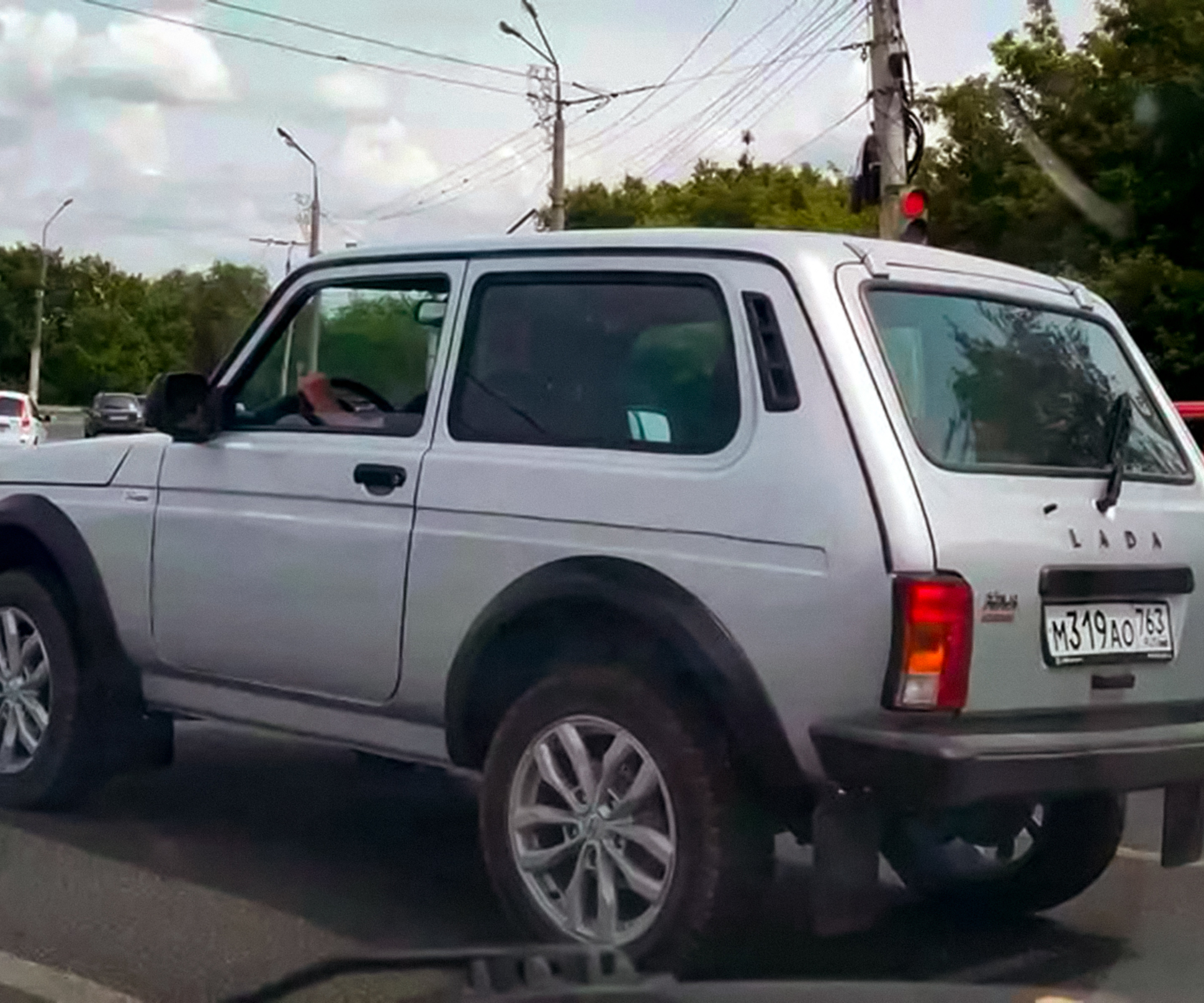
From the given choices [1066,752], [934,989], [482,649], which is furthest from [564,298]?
[934,989]

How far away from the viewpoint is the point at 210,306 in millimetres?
24656

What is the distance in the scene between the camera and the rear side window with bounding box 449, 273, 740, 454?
4.95m

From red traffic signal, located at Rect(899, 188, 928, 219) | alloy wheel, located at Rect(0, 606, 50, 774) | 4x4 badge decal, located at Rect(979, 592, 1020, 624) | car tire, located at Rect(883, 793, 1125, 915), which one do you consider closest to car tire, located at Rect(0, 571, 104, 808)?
alloy wheel, located at Rect(0, 606, 50, 774)

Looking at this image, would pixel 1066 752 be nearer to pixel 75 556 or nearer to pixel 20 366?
pixel 75 556

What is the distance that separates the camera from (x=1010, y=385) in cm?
508

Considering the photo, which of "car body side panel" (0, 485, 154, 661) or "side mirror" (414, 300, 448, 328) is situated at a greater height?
"side mirror" (414, 300, 448, 328)

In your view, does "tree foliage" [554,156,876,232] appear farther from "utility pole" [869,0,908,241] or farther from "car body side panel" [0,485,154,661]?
"car body side panel" [0,485,154,661]

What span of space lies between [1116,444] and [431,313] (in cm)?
192

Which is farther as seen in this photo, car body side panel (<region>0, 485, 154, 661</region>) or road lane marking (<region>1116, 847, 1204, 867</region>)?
road lane marking (<region>1116, 847, 1204, 867</region>)

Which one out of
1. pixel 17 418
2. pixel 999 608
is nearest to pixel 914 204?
pixel 999 608

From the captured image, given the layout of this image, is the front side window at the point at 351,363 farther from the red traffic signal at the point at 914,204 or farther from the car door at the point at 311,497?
the red traffic signal at the point at 914,204

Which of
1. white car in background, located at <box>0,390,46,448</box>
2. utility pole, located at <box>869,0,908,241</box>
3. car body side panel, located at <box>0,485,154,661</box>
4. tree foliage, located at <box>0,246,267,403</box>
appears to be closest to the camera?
car body side panel, located at <box>0,485,154,661</box>

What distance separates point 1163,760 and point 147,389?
10.6 feet

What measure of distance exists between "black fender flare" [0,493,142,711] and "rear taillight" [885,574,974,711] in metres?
2.85
